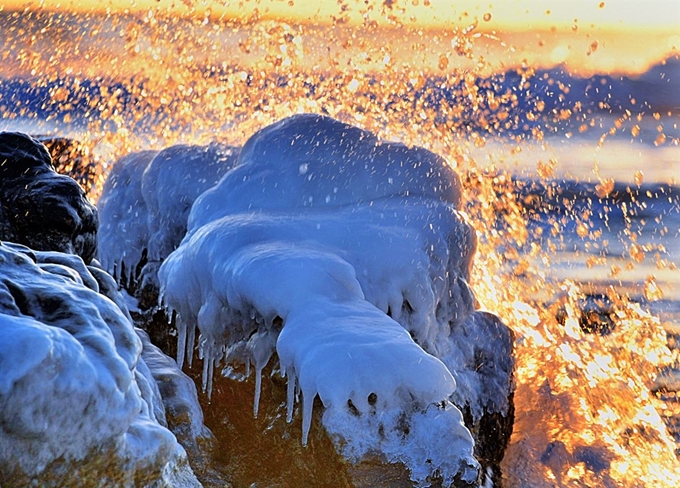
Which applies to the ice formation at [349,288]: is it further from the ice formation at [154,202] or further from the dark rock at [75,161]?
the dark rock at [75,161]

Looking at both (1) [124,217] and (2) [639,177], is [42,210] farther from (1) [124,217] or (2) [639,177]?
(2) [639,177]

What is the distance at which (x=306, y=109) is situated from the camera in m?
7.08

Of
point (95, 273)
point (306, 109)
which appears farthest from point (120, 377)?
point (306, 109)

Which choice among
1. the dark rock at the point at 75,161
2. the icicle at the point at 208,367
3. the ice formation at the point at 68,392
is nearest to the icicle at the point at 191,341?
the icicle at the point at 208,367

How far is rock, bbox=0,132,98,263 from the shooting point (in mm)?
4285

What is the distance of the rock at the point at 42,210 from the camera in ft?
14.1

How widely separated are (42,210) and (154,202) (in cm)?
152

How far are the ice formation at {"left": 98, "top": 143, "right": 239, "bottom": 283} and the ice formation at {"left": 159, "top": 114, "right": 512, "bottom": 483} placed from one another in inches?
22.7

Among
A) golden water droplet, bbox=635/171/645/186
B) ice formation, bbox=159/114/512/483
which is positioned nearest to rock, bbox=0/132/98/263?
ice formation, bbox=159/114/512/483

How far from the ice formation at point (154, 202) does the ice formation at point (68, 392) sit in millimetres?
2821

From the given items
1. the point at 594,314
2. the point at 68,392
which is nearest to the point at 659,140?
the point at 594,314

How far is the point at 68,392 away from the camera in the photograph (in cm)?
224

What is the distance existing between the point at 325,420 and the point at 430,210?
4.82ft

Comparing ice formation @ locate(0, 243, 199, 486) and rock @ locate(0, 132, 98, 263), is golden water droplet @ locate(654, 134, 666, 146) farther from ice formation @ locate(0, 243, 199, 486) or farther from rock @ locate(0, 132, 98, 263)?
ice formation @ locate(0, 243, 199, 486)
